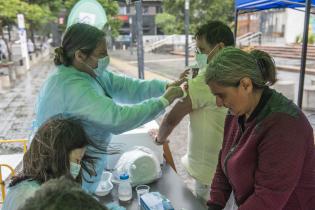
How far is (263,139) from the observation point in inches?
50.3

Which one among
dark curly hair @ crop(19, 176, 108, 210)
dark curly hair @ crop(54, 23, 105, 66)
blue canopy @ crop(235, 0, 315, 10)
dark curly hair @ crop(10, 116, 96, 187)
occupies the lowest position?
dark curly hair @ crop(10, 116, 96, 187)

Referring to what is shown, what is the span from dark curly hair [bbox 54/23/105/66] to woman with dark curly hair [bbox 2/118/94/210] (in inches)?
19.3

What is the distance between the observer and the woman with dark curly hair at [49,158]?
4.24 feet

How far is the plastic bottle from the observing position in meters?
2.07

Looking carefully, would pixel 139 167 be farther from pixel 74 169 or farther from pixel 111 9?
pixel 111 9

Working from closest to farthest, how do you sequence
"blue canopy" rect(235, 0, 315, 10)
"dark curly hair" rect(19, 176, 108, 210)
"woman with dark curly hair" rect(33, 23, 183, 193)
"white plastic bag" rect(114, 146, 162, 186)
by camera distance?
"dark curly hair" rect(19, 176, 108, 210), "woman with dark curly hair" rect(33, 23, 183, 193), "white plastic bag" rect(114, 146, 162, 186), "blue canopy" rect(235, 0, 315, 10)

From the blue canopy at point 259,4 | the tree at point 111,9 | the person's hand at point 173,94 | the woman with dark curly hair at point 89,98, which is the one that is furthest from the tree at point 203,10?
the woman with dark curly hair at point 89,98

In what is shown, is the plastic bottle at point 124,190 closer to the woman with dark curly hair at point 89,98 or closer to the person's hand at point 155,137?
the woman with dark curly hair at point 89,98

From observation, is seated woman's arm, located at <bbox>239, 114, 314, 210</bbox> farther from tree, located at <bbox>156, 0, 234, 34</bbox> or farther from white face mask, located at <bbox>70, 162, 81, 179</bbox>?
tree, located at <bbox>156, 0, 234, 34</bbox>

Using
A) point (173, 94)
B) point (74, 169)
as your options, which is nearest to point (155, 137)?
point (173, 94)

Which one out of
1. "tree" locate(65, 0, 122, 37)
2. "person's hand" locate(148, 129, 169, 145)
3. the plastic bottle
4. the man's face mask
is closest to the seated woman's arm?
the man's face mask

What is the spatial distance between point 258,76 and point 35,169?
94 centimetres

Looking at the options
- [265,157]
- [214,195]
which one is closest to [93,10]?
[214,195]

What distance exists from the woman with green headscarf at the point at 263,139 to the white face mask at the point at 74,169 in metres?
0.65
